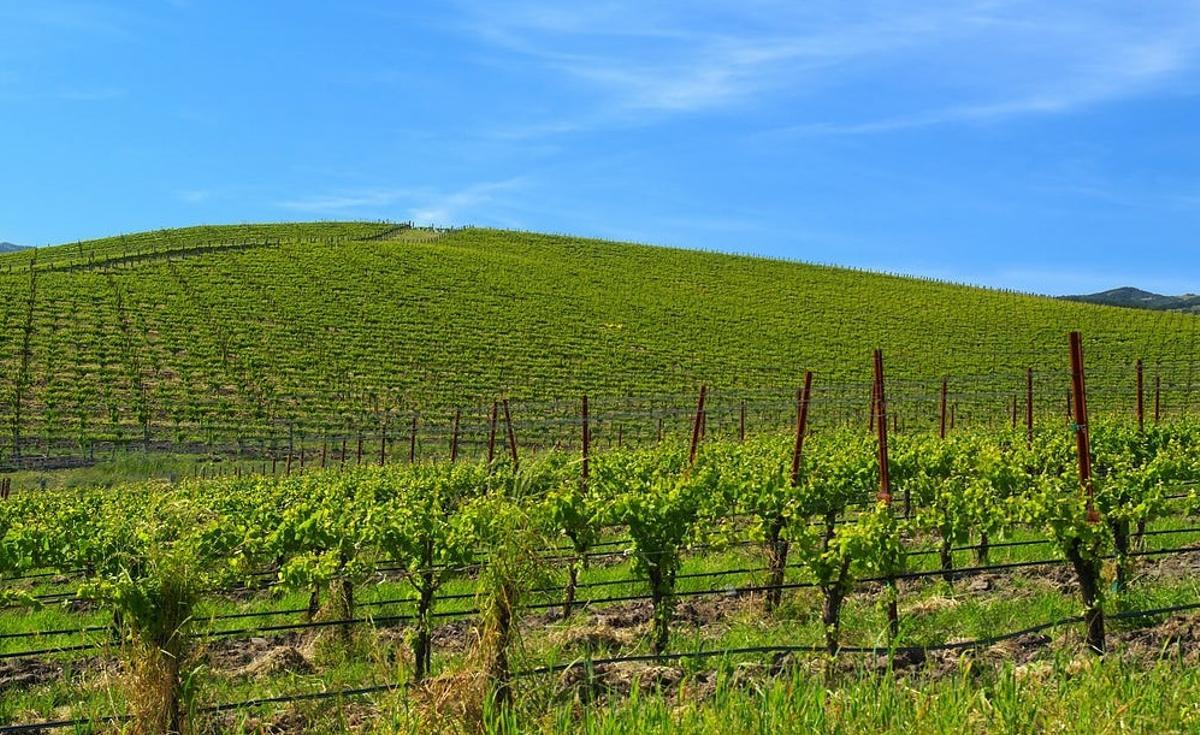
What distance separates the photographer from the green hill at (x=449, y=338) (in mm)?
34688

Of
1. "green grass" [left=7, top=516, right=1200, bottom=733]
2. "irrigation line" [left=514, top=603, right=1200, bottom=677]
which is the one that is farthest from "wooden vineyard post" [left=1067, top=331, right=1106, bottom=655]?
"green grass" [left=7, top=516, right=1200, bottom=733]

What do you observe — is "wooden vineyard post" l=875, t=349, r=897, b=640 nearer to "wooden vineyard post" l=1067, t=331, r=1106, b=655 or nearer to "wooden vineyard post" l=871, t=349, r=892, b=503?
"wooden vineyard post" l=871, t=349, r=892, b=503

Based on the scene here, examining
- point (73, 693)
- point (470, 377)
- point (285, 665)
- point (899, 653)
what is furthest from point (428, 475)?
point (470, 377)

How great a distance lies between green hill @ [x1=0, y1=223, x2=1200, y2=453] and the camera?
34.7 metres

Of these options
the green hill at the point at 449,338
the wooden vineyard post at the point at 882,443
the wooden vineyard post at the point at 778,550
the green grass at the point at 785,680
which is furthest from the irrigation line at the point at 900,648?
the green hill at the point at 449,338

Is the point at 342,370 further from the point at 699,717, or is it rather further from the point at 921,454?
the point at 699,717

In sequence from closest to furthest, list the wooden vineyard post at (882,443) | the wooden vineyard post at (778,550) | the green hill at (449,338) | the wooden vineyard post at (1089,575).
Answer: the wooden vineyard post at (1089,575) < the wooden vineyard post at (882,443) < the wooden vineyard post at (778,550) < the green hill at (449,338)

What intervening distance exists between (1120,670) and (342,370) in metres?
37.0

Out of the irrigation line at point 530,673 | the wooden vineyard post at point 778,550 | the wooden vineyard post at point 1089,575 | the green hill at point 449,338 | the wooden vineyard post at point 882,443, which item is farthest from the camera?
the green hill at point 449,338

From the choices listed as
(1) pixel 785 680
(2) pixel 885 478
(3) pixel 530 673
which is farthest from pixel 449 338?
(1) pixel 785 680

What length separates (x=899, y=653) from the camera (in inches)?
277

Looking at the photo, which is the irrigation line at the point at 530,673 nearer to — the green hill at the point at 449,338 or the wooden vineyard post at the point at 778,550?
the wooden vineyard post at the point at 778,550

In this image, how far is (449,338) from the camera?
150 ft

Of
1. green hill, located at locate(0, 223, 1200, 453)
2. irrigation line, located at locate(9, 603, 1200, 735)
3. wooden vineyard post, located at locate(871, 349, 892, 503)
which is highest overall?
green hill, located at locate(0, 223, 1200, 453)
